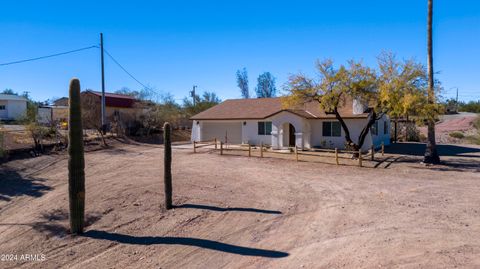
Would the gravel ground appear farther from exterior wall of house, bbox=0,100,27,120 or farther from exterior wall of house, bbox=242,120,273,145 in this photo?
exterior wall of house, bbox=0,100,27,120

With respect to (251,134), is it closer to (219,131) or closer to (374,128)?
(219,131)

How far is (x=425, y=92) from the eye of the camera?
59.1 ft

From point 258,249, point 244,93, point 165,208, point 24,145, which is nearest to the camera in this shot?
point 258,249

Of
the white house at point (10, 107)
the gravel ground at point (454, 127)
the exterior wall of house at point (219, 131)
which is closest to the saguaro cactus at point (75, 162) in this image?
the exterior wall of house at point (219, 131)

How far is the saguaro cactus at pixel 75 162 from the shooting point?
9289mm

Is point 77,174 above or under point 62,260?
above

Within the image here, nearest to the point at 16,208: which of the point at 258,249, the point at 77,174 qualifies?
the point at 77,174

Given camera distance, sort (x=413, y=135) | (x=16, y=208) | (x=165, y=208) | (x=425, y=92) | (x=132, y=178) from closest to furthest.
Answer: (x=165, y=208)
(x=16, y=208)
(x=132, y=178)
(x=425, y=92)
(x=413, y=135)

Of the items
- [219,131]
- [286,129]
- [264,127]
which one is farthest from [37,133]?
[286,129]

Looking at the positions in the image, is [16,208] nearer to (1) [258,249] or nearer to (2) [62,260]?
(2) [62,260]

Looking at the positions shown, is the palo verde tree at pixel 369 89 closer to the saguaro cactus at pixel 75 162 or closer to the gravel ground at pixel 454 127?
the saguaro cactus at pixel 75 162

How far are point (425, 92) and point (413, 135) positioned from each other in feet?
61.1

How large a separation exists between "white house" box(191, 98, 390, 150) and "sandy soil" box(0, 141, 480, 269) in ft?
25.3

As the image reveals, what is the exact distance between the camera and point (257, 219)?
9.48 m
